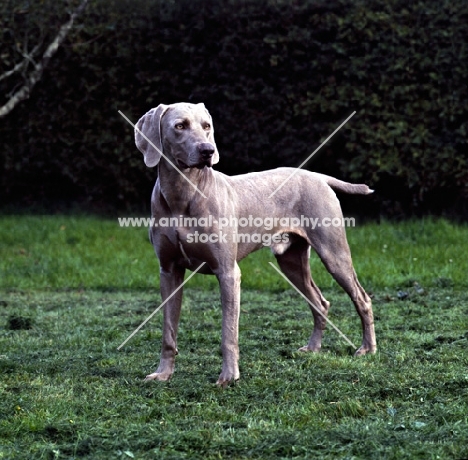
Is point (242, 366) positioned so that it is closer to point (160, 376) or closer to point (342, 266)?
point (160, 376)

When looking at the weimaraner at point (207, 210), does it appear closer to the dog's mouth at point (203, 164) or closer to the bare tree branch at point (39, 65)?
the dog's mouth at point (203, 164)

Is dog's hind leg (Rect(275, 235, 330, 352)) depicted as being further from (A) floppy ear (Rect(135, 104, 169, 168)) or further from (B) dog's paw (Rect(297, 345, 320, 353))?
(A) floppy ear (Rect(135, 104, 169, 168))

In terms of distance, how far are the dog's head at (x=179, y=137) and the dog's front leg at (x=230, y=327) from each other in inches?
28.4

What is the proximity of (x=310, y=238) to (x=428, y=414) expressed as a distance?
2077mm

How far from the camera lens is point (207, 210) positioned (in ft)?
18.2

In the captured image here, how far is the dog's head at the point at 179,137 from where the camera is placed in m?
5.32

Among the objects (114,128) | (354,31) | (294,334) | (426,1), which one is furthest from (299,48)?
(294,334)

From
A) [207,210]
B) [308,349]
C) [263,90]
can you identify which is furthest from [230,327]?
[263,90]

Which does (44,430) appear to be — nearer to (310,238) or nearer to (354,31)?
(310,238)

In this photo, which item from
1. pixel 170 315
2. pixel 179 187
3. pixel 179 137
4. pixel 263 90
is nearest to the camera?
pixel 179 137

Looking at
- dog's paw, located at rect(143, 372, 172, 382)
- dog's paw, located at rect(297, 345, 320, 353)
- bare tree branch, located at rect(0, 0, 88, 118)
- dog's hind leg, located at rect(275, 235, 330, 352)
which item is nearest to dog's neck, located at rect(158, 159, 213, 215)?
dog's paw, located at rect(143, 372, 172, 382)

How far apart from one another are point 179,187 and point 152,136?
1.19 feet

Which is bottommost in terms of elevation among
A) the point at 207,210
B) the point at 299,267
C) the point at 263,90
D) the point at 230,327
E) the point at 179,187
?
the point at 230,327

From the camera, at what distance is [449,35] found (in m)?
11.3
